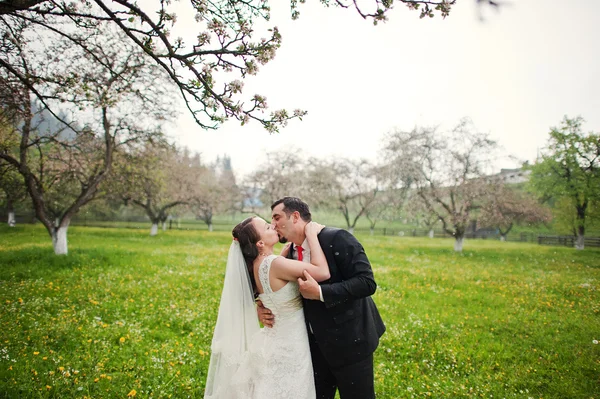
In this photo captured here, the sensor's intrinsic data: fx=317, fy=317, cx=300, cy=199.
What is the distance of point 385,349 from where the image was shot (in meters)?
6.84

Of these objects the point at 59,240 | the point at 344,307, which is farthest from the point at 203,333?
the point at 59,240

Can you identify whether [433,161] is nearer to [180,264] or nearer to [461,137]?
[461,137]

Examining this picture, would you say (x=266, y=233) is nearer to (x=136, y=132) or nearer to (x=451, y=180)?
(x=136, y=132)

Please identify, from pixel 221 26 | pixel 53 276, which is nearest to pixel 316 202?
pixel 53 276

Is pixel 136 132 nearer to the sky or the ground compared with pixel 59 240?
nearer to the sky

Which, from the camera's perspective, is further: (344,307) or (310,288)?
(344,307)

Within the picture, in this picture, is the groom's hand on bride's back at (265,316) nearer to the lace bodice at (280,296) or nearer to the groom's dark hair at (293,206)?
the lace bodice at (280,296)

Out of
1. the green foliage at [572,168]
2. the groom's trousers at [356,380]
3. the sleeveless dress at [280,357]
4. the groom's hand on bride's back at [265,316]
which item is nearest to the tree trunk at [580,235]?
the green foliage at [572,168]

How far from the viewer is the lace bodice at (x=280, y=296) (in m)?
3.38

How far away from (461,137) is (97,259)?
1028 inches

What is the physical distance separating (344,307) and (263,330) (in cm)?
112

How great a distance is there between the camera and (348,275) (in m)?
3.18

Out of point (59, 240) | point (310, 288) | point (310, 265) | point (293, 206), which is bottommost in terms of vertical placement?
point (59, 240)

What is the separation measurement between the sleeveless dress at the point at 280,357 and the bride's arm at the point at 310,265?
0.13 metres
